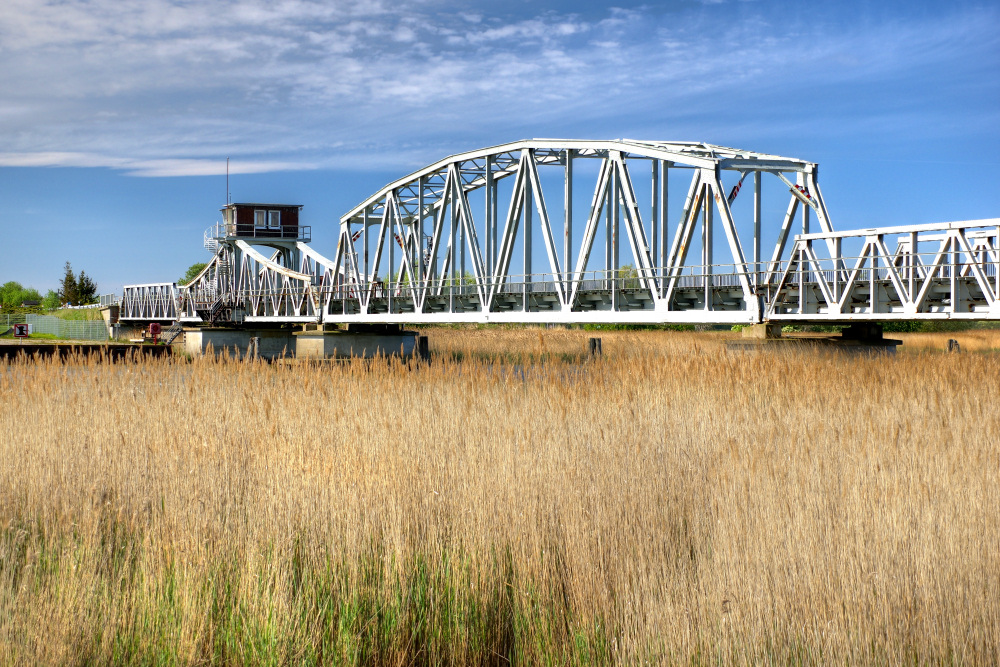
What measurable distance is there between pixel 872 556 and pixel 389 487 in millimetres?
3101

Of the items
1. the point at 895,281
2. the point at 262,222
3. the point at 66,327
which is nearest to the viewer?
the point at 895,281

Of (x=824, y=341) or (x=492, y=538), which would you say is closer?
(x=492, y=538)

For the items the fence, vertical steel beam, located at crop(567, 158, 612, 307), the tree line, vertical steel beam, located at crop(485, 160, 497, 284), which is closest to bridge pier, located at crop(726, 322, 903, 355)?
vertical steel beam, located at crop(567, 158, 612, 307)

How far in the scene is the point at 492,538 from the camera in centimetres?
515

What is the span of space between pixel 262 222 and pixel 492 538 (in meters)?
58.9

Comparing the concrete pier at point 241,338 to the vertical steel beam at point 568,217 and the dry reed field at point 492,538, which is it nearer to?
the vertical steel beam at point 568,217

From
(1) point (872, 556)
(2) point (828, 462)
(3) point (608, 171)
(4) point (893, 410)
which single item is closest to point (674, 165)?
(3) point (608, 171)

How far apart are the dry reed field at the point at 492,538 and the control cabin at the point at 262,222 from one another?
5360cm

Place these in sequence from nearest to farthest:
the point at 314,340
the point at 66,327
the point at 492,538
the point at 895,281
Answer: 1. the point at 492,538
2. the point at 895,281
3. the point at 314,340
4. the point at 66,327

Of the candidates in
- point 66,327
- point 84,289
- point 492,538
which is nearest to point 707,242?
point 492,538

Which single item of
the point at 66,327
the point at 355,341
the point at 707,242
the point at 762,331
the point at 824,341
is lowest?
the point at 355,341

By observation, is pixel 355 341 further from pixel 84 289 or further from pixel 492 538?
pixel 84 289

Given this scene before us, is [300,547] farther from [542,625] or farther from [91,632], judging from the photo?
[542,625]

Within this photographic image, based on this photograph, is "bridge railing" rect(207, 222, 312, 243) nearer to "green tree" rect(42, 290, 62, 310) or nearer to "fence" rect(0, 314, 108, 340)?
"fence" rect(0, 314, 108, 340)
